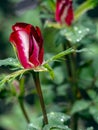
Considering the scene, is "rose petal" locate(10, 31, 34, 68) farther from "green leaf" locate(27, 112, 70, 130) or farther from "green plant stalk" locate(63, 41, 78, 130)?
"green plant stalk" locate(63, 41, 78, 130)

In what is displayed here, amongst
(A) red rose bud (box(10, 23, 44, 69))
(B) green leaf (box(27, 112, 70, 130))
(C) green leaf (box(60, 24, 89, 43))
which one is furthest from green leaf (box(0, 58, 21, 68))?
(C) green leaf (box(60, 24, 89, 43))

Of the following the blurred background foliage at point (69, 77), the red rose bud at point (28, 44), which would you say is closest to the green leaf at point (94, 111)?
the blurred background foliage at point (69, 77)

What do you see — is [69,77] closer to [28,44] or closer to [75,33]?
[75,33]

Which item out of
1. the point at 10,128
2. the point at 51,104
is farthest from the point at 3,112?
the point at 51,104

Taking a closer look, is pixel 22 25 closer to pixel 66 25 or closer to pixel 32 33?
pixel 32 33

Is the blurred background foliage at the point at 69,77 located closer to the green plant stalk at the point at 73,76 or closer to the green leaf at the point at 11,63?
the green plant stalk at the point at 73,76
